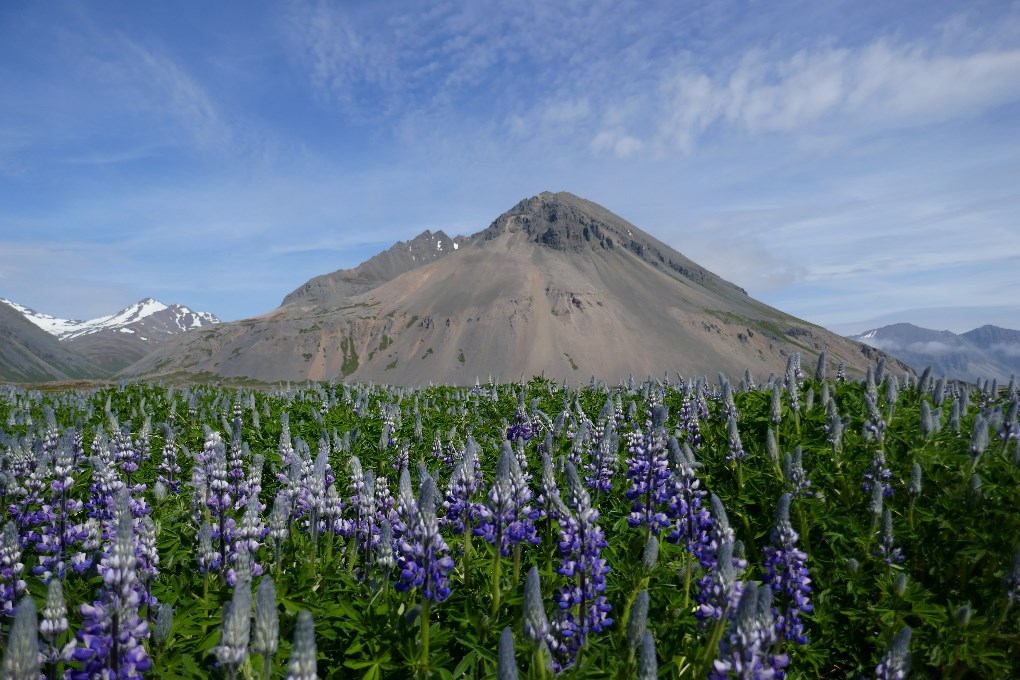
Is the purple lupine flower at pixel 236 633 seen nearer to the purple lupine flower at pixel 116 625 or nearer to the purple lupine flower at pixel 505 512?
the purple lupine flower at pixel 116 625

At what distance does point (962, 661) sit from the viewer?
4.51 m

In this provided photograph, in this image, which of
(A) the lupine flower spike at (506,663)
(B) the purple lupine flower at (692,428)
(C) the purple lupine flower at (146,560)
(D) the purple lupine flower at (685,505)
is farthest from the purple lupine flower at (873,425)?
(C) the purple lupine flower at (146,560)

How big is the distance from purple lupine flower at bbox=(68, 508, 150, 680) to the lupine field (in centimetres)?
1

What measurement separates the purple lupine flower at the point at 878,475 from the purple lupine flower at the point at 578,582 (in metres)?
3.93

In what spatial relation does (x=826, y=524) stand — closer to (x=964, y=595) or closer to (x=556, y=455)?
(x=964, y=595)

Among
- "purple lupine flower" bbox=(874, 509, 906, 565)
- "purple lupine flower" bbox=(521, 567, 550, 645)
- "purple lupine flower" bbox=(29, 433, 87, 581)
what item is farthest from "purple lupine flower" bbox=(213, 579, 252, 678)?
"purple lupine flower" bbox=(874, 509, 906, 565)

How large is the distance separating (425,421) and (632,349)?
167 m

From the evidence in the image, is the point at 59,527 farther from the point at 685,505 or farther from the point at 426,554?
the point at 685,505

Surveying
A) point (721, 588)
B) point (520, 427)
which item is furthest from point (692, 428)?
point (721, 588)

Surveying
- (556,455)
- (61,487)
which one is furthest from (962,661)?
(61,487)

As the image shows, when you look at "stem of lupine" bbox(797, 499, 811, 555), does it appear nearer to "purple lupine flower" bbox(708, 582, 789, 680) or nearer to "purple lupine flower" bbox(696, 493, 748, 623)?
"purple lupine flower" bbox(696, 493, 748, 623)

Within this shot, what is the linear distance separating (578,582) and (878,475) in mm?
4207

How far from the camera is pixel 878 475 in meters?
6.26

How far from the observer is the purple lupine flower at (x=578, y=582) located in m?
3.72
